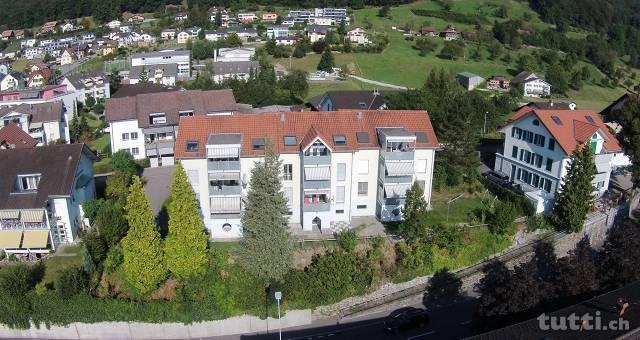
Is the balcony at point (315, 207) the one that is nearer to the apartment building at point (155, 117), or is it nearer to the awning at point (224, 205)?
the awning at point (224, 205)

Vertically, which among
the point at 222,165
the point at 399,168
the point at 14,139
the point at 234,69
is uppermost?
the point at 222,165

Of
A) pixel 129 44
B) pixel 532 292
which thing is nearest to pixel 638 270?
pixel 532 292

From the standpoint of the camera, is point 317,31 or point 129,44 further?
point 129,44

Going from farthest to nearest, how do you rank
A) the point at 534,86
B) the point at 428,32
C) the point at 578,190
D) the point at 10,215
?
the point at 428,32 → the point at 534,86 → the point at 578,190 → the point at 10,215

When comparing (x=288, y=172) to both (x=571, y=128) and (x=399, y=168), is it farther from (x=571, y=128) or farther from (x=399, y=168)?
(x=571, y=128)

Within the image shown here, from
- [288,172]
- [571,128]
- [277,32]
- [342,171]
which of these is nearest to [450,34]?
[277,32]

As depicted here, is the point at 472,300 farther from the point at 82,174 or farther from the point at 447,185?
the point at 82,174

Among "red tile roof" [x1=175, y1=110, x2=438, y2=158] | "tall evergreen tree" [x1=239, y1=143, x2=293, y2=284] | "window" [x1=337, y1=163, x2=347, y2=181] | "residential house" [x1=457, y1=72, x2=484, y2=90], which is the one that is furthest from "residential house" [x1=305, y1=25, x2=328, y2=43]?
"tall evergreen tree" [x1=239, y1=143, x2=293, y2=284]
